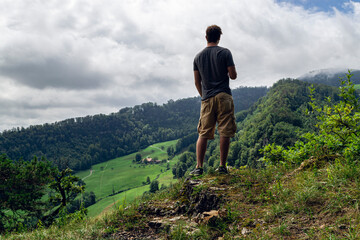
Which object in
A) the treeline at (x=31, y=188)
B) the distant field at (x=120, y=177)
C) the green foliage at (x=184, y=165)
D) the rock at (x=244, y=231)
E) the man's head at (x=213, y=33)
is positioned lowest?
the distant field at (x=120, y=177)

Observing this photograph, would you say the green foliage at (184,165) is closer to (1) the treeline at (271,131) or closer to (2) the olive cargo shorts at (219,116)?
(1) the treeline at (271,131)

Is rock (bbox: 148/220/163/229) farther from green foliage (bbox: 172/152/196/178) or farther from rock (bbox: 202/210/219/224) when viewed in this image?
green foliage (bbox: 172/152/196/178)

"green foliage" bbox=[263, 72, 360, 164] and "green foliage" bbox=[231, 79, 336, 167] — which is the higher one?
"green foliage" bbox=[263, 72, 360, 164]

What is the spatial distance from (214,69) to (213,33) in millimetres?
943

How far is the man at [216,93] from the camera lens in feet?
17.8

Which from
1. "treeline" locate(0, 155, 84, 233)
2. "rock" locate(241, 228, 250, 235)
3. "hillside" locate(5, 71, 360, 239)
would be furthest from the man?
"treeline" locate(0, 155, 84, 233)

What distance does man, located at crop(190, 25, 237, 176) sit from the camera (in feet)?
17.8

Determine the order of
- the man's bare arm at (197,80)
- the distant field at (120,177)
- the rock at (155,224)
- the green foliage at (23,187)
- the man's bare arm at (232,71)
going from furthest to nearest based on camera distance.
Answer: the distant field at (120,177) < the green foliage at (23,187) < the man's bare arm at (197,80) < the man's bare arm at (232,71) < the rock at (155,224)

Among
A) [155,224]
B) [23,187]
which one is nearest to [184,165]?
[23,187]

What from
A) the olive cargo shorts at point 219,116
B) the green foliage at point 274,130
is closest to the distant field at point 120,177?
the green foliage at point 274,130

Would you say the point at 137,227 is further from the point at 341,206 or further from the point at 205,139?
the point at 341,206

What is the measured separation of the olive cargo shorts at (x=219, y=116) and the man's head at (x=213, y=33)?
56.4 inches

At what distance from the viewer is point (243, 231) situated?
10.6 ft

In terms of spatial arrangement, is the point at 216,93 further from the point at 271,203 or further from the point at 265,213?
the point at 265,213
